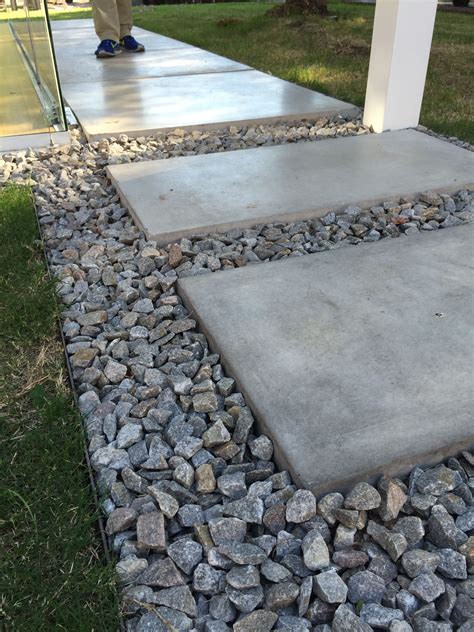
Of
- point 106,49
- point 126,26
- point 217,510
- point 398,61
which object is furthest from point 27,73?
point 217,510

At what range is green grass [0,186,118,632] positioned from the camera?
1.20 m

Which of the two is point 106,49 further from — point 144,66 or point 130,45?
point 144,66

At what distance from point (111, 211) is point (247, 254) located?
845 millimetres

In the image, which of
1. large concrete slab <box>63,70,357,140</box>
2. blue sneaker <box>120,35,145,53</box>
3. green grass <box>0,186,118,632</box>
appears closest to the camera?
green grass <box>0,186,118,632</box>

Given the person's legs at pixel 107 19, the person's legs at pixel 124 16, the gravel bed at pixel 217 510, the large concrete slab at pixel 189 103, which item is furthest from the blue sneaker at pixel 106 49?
the gravel bed at pixel 217 510

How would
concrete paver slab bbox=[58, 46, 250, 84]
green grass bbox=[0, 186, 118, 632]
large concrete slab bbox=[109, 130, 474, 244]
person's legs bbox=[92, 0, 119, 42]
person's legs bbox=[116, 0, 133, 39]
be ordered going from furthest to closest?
1. person's legs bbox=[116, 0, 133, 39]
2. person's legs bbox=[92, 0, 119, 42]
3. concrete paver slab bbox=[58, 46, 250, 84]
4. large concrete slab bbox=[109, 130, 474, 244]
5. green grass bbox=[0, 186, 118, 632]

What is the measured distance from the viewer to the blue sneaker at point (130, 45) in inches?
265

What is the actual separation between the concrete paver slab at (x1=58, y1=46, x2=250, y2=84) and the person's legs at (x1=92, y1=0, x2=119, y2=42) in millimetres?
249

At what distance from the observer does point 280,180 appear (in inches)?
119

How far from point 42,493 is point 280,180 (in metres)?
2.01

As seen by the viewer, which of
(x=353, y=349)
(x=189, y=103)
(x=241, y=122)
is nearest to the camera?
(x=353, y=349)

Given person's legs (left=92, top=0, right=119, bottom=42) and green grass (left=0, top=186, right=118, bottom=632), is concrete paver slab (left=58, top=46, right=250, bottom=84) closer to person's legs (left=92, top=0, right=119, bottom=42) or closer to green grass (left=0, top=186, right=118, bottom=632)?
person's legs (left=92, top=0, right=119, bottom=42)

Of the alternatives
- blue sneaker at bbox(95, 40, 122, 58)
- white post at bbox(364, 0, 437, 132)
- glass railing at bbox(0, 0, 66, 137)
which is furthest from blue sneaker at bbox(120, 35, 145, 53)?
white post at bbox(364, 0, 437, 132)

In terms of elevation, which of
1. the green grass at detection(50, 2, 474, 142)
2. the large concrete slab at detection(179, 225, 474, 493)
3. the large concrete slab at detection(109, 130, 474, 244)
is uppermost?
the large concrete slab at detection(179, 225, 474, 493)
